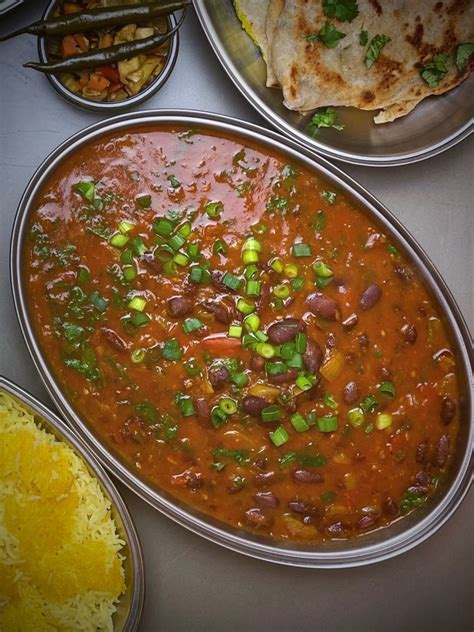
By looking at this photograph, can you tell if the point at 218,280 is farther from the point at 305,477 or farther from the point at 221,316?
the point at 305,477

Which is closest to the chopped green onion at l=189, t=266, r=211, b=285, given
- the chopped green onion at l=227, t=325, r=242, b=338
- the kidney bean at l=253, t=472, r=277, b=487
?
the chopped green onion at l=227, t=325, r=242, b=338

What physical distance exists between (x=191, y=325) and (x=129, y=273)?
14.6 inches

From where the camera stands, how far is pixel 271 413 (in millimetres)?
2889

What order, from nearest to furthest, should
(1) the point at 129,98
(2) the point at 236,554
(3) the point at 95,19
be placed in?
1. (3) the point at 95,19
2. (1) the point at 129,98
3. (2) the point at 236,554

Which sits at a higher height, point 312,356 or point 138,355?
point 312,356

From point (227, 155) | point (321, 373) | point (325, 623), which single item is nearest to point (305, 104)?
point (227, 155)

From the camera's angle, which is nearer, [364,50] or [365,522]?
[364,50]

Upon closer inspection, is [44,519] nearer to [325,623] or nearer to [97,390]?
[97,390]

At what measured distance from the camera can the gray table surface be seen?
3.13 meters

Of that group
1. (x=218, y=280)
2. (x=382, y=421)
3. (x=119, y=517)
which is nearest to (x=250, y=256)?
(x=218, y=280)

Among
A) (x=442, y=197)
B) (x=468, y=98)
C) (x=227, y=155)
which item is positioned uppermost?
(x=468, y=98)

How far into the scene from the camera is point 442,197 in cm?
330

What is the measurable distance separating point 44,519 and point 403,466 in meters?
1.69

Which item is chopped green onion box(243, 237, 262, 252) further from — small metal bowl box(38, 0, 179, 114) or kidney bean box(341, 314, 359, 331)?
small metal bowl box(38, 0, 179, 114)
